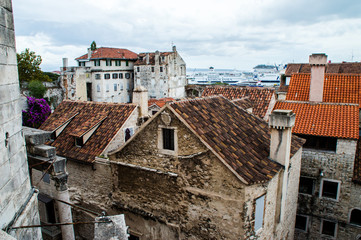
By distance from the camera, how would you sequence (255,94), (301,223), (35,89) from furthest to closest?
(35,89)
(255,94)
(301,223)

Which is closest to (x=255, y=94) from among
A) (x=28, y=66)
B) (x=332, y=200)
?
(x=332, y=200)

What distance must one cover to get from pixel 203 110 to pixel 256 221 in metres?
4.56

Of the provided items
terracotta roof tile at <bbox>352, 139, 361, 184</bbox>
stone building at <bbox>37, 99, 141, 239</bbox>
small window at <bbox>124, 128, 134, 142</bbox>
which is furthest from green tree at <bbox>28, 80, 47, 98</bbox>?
terracotta roof tile at <bbox>352, 139, 361, 184</bbox>

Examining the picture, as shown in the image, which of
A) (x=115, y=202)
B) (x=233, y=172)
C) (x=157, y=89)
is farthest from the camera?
(x=157, y=89)

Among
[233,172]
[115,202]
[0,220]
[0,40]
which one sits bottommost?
[115,202]

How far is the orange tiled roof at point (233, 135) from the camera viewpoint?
928 centimetres

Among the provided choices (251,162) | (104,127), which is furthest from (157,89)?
(251,162)

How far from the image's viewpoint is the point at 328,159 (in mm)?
14633

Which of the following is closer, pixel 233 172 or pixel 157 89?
pixel 233 172

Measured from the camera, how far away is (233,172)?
8.85m

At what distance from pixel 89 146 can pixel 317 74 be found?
13725 mm

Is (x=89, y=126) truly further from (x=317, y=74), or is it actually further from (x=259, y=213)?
(x=317, y=74)

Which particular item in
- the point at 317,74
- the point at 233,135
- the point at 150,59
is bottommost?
the point at 233,135

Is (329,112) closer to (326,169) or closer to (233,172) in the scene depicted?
(326,169)
